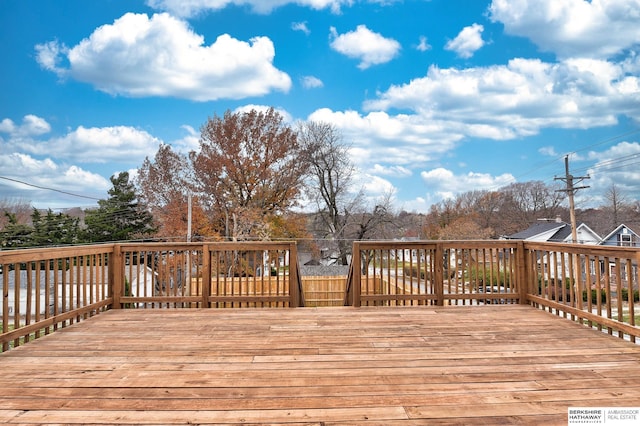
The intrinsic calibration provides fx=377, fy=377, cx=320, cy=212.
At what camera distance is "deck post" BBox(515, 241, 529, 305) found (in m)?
4.54

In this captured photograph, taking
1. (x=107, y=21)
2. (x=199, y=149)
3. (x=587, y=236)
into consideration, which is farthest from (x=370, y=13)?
(x=587, y=236)

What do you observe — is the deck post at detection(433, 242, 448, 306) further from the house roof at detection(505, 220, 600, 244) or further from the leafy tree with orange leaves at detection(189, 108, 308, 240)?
the house roof at detection(505, 220, 600, 244)

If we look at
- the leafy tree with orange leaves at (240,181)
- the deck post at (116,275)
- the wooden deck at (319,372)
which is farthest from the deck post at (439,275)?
the leafy tree with orange leaves at (240,181)

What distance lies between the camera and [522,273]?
15.0ft

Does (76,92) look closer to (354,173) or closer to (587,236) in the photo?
(354,173)

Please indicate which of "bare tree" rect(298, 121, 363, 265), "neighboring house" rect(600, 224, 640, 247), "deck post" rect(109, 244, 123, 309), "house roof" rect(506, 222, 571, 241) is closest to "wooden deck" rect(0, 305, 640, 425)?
"deck post" rect(109, 244, 123, 309)

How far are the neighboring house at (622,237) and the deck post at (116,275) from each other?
662 inches

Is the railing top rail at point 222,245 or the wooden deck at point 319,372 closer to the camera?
the wooden deck at point 319,372

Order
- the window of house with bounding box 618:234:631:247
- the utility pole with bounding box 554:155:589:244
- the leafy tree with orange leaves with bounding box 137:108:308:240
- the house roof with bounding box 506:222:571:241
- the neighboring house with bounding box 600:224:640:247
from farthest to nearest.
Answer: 1. the leafy tree with orange leaves with bounding box 137:108:308:240
2. the house roof with bounding box 506:222:571:241
3. the utility pole with bounding box 554:155:589:244
4. the window of house with bounding box 618:234:631:247
5. the neighboring house with bounding box 600:224:640:247

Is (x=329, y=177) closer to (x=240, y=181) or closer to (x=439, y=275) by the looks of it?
(x=240, y=181)

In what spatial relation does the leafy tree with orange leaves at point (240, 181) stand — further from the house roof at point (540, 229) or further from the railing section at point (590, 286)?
the railing section at point (590, 286)

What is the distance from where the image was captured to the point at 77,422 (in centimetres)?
176

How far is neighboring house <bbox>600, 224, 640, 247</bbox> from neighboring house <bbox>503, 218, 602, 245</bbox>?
62 centimetres

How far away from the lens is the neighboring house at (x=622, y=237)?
1442 centimetres
